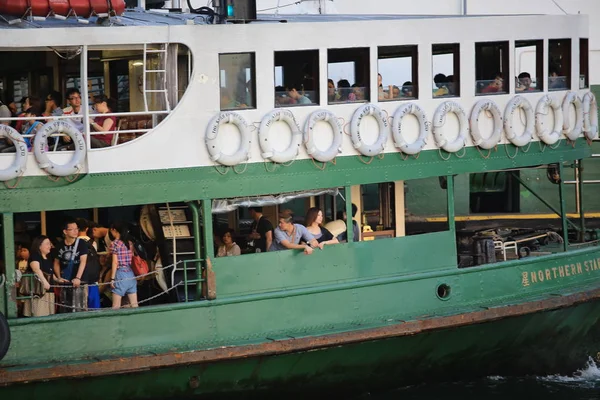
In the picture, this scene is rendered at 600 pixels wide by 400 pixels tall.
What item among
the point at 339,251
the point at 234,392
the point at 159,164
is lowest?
the point at 234,392

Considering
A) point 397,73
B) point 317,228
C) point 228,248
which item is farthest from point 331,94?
point 228,248

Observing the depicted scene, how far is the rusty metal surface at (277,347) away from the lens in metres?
13.2

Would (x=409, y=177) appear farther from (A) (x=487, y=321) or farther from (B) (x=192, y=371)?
(B) (x=192, y=371)

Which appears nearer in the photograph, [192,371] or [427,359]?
[192,371]

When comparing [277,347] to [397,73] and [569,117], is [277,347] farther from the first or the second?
[569,117]

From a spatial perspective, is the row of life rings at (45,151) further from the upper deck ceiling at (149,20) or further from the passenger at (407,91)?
the passenger at (407,91)

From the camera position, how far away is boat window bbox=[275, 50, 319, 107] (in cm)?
1490

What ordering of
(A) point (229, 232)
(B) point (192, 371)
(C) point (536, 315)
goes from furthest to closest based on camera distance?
(C) point (536, 315)
(A) point (229, 232)
(B) point (192, 371)

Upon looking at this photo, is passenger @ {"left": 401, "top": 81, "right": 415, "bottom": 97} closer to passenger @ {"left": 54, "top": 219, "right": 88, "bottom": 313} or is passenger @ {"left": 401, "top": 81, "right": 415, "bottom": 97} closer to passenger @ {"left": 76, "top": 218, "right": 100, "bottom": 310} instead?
passenger @ {"left": 76, "top": 218, "right": 100, "bottom": 310}

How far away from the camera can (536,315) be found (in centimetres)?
1644

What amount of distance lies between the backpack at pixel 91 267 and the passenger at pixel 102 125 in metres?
1.15

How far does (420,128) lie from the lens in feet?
51.3

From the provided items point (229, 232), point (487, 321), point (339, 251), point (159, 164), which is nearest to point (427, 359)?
point (487, 321)

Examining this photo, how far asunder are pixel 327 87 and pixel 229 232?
2.04 metres
